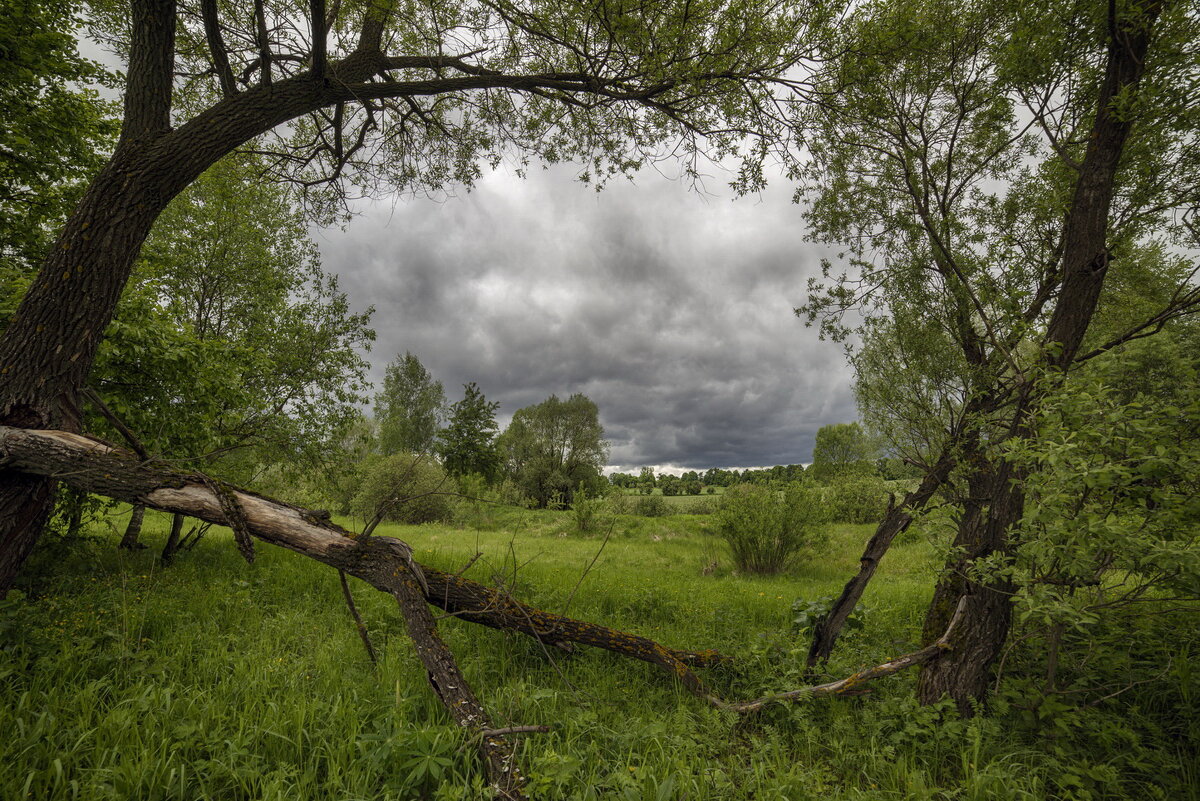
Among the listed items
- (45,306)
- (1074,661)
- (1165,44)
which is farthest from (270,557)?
(1165,44)

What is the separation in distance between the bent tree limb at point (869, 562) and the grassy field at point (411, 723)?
0.79 feet

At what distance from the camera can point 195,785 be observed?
2453 mm

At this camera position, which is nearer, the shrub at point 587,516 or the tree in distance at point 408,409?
the shrub at point 587,516

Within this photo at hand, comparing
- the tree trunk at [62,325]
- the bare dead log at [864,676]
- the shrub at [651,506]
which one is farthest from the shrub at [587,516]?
the tree trunk at [62,325]

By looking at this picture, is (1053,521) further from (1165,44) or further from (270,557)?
(270,557)

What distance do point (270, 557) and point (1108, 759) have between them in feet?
33.9

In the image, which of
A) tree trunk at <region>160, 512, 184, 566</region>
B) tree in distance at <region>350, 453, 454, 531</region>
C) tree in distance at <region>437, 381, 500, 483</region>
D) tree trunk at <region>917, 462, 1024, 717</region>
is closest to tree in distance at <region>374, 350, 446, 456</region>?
tree in distance at <region>437, 381, 500, 483</region>

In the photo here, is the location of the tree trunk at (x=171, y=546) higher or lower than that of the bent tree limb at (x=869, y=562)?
lower

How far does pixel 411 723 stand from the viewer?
2.95 metres

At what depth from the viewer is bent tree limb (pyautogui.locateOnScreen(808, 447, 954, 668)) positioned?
4371mm

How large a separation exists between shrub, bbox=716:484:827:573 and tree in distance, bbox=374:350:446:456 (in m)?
29.1

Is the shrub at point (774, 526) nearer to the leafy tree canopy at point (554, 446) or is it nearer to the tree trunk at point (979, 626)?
the tree trunk at point (979, 626)

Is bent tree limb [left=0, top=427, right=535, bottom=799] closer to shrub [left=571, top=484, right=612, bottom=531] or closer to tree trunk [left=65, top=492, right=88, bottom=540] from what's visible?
tree trunk [left=65, top=492, right=88, bottom=540]

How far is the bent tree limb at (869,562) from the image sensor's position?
4.37 meters
